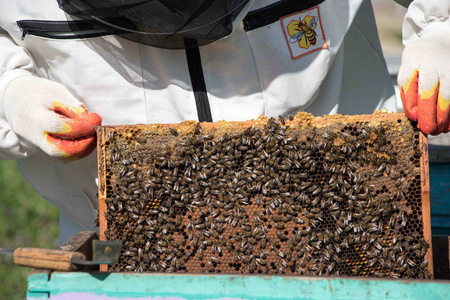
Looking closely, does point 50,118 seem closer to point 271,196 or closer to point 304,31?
point 271,196

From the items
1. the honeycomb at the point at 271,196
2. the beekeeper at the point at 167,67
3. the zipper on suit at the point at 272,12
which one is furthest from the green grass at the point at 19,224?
the zipper on suit at the point at 272,12

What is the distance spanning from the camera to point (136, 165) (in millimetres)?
2219

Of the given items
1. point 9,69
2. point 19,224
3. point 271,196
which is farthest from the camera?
point 19,224

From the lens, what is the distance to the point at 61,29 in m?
2.37

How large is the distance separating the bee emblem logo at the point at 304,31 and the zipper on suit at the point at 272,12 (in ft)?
0.22

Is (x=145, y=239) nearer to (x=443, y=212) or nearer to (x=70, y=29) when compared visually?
(x=70, y=29)

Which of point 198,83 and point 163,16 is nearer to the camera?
point 163,16

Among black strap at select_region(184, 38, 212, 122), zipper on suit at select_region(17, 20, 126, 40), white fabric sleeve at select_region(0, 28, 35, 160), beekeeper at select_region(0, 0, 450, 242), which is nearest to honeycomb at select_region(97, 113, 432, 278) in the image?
beekeeper at select_region(0, 0, 450, 242)

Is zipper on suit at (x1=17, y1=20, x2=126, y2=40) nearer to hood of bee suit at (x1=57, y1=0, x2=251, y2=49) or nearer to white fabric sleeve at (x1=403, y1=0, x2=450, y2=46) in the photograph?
hood of bee suit at (x1=57, y1=0, x2=251, y2=49)

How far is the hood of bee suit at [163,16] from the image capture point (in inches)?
81.4

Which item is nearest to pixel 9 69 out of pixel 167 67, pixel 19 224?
pixel 167 67

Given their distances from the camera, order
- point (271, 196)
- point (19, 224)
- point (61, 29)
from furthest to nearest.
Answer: point (19, 224) → point (61, 29) → point (271, 196)

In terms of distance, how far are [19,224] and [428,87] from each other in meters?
5.57

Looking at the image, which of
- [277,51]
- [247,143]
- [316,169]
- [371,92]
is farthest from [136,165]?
[371,92]
